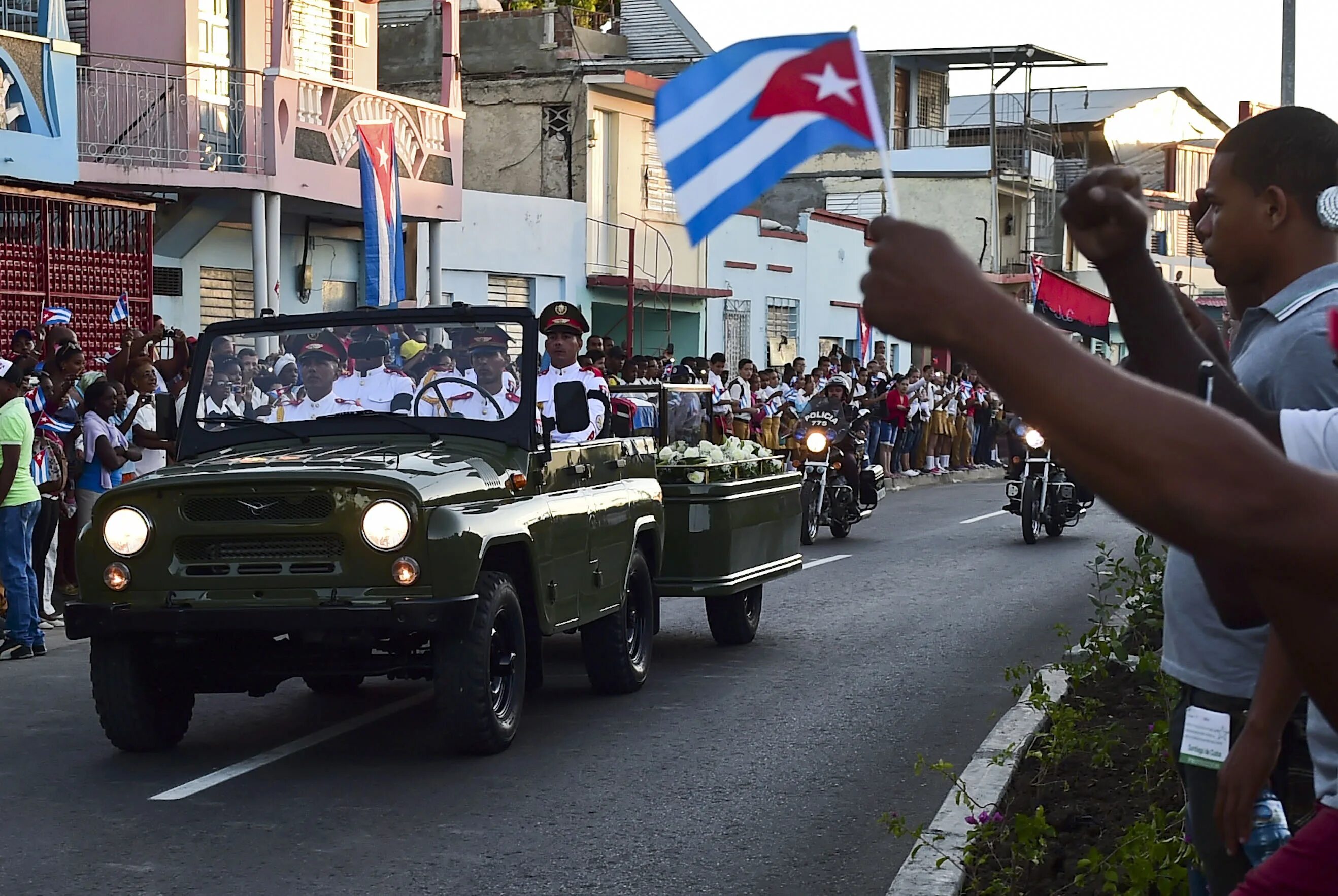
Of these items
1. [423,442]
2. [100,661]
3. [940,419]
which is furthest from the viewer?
[940,419]

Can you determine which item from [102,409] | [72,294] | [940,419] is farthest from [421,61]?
[102,409]

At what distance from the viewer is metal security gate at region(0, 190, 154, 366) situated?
18844 mm

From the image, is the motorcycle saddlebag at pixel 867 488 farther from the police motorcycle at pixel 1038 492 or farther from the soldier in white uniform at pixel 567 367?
the soldier in white uniform at pixel 567 367

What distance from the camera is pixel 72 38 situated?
23203mm

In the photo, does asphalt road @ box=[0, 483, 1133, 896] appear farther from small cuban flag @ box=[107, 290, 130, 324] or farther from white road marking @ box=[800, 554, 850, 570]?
small cuban flag @ box=[107, 290, 130, 324]

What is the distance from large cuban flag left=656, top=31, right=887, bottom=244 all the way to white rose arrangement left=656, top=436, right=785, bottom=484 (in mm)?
7962

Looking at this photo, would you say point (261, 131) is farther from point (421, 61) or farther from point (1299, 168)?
point (1299, 168)

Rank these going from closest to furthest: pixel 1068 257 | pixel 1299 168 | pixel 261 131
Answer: pixel 1299 168, pixel 261 131, pixel 1068 257

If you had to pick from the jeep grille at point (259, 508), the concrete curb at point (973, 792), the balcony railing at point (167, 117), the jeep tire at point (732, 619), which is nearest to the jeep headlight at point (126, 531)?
the jeep grille at point (259, 508)

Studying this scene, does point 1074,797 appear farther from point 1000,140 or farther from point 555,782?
point 1000,140

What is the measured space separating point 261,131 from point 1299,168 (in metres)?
20.3

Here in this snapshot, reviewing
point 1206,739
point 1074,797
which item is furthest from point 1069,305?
point 1206,739

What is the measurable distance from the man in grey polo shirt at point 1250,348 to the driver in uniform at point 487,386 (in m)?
5.45

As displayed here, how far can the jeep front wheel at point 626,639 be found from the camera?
31.7 ft
